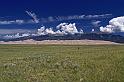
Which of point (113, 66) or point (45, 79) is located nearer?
point (45, 79)

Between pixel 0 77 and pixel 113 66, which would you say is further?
pixel 113 66

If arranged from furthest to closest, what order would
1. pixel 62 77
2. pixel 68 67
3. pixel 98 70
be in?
pixel 68 67 < pixel 98 70 < pixel 62 77

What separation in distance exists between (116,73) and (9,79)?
7.77m

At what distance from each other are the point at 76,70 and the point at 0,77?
6014 mm

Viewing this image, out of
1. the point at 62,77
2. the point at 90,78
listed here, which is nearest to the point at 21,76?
the point at 62,77

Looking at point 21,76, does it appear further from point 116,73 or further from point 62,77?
point 116,73

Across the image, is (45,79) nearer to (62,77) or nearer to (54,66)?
(62,77)

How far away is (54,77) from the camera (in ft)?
77.3

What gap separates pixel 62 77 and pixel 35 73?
2.88 meters

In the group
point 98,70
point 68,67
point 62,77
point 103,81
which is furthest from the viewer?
point 68,67

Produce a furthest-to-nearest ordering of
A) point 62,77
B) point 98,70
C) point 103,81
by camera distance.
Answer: point 98,70 < point 62,77 < point 103,81

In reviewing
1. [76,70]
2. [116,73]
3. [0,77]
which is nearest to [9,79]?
[0,77]

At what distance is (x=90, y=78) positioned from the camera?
22.8 m

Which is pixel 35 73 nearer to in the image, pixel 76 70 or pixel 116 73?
pixel 76 70
